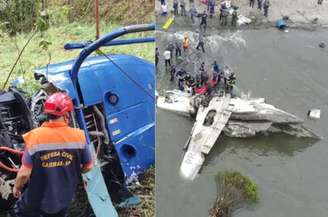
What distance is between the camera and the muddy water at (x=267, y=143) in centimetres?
264

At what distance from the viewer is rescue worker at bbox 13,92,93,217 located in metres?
2.46

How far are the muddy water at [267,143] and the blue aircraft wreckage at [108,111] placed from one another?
101 centimetres

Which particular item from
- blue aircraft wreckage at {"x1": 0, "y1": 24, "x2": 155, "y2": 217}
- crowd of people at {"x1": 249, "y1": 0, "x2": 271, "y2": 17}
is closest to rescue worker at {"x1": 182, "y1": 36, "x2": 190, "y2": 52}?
crowd of people at {"x1": 249, "y1": 0, "x2": 271, "y2": 17}

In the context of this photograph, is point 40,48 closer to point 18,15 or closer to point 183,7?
point 18,15

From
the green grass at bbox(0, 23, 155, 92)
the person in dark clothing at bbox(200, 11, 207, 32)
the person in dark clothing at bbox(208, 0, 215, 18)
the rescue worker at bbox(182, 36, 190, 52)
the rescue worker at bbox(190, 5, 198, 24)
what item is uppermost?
the person in dark clothing at bbox(208, 0, 215, 18)

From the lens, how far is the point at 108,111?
154 inches

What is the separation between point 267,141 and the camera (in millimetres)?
2682

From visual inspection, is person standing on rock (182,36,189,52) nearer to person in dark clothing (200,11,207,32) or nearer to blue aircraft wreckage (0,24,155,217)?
person in dark clothing (200,11,207,32)

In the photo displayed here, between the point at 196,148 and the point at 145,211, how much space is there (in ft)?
4.39

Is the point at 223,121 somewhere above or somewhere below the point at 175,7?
below

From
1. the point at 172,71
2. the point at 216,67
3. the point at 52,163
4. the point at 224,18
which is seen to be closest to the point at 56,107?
the point at 52,163

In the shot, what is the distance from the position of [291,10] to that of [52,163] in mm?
1399

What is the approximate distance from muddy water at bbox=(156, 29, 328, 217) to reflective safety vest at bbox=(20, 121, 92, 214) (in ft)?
1.40

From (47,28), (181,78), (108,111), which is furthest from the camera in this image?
(47,28)
